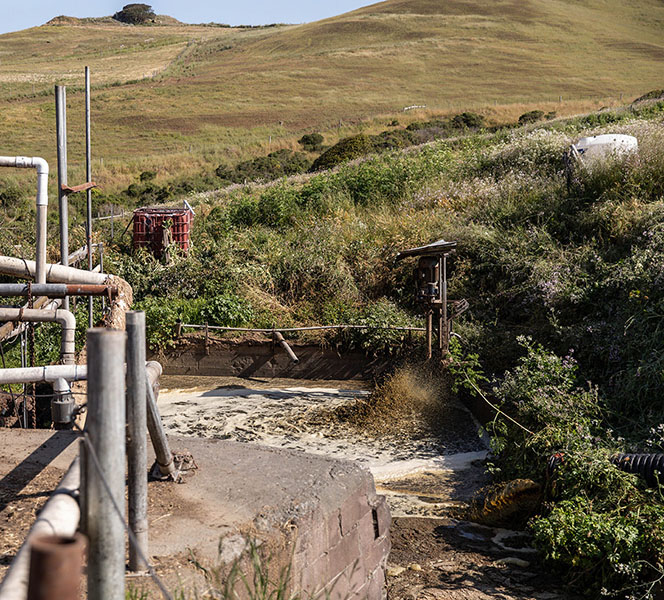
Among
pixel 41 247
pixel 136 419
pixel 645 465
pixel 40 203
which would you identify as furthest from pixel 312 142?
pixel 136 419

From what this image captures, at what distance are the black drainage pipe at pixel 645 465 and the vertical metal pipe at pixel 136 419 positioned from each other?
3.90m

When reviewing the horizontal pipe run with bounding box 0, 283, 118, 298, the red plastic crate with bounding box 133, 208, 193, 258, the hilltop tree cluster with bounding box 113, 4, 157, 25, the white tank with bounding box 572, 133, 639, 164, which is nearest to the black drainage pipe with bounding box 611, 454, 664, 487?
the horizontal pipe run with bounding box 0, 283, 118, 298

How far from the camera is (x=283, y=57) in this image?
64.5 metres

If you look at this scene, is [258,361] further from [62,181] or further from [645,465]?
[645,465]

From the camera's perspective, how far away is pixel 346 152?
84.6ft

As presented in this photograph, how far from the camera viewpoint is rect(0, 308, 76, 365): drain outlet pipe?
4758 mm

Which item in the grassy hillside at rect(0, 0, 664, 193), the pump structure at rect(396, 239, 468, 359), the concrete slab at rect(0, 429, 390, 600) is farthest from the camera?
the grassy hillside at rect(0, 0, 664, 193)

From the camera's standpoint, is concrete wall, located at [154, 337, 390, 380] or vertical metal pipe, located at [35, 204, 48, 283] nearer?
vertical metal pipe, located at [35, 204, 48, 283]

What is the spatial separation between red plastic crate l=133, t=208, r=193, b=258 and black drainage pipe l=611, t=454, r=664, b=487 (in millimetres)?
9578

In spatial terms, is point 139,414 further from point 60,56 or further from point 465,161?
point 60,56

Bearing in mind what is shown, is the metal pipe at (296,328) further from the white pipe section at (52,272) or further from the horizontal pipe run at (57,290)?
the horizontal pipe run at (57,290)

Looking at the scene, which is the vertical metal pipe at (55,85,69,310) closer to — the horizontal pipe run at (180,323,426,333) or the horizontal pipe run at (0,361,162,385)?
the horizontal pipe run at (0,361,162,385)

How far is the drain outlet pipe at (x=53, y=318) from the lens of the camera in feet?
15.6

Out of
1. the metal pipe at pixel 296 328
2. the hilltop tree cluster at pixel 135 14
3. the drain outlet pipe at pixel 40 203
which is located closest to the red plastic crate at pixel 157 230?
the metal pipe at pixel 296 328
